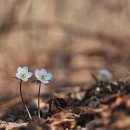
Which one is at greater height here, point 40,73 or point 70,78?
point 70,78

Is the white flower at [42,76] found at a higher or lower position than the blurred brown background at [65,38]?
lower

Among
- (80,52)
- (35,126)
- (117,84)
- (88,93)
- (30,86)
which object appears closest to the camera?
(35,126)

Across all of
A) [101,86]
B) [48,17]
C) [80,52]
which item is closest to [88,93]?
[101,86]

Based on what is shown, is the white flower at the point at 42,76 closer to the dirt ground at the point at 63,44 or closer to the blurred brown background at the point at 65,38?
the dirt ground at the point at 63,44

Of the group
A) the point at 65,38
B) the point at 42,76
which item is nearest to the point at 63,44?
the point at 65,38

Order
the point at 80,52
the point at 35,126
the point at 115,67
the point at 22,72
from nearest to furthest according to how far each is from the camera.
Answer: the point at 35,126 → the point at 22,72 → the point at 115,67 → the point at 80,52

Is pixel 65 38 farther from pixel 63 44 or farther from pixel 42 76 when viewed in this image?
pixel 42 76

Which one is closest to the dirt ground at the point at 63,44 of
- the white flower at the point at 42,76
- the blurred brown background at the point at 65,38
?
the blurred brown background at the point at 65,38

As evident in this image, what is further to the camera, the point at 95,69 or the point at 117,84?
the point at 95,69

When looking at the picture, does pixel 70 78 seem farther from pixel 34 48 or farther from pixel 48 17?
pixel 48 17
